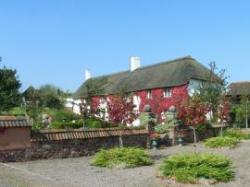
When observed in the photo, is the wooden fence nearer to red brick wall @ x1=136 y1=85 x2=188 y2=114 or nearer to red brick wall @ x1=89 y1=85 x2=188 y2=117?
red brick wall @ x1=89 y1=85 x2=188 y2=117

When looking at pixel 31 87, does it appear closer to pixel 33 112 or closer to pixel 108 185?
pixel 33 112

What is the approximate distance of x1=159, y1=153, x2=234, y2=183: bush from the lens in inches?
450

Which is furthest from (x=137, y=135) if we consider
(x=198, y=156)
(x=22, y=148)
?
(x=198, y=156)

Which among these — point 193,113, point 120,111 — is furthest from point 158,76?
point 120,111

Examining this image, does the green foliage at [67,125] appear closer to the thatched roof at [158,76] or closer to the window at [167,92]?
the thatched roof at [158,76]

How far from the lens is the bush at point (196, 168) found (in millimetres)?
11430

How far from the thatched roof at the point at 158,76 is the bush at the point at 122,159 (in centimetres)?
2379

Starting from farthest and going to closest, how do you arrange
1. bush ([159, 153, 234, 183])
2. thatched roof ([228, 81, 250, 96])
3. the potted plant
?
1. thatched roof ([228, 81, 250, 96])
2. the potted plant
3. bush ([159, 153, 234, 183])

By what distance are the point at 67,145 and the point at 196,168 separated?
6.98 m

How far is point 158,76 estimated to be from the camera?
49.1m

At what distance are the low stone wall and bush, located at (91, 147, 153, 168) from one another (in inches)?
93.6

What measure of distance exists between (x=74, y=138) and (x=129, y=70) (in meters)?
41.1

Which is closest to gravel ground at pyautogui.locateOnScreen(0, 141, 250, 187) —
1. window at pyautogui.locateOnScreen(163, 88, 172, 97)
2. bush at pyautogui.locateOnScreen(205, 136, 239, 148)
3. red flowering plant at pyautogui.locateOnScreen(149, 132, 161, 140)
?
bush at pyautogui.locateOnScreen(205, 136, 239, 148)

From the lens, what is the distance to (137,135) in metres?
20.5
